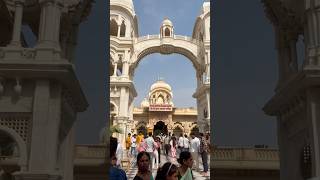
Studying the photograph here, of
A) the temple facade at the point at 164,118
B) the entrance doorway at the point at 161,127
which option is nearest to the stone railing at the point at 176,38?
the temple facade at the point at 164,118

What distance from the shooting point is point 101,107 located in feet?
28.5

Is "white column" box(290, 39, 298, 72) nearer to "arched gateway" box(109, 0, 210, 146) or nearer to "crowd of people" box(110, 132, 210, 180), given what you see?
"crowd of people" box(110, 132, 210, 180)

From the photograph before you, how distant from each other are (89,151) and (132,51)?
23.5 metres

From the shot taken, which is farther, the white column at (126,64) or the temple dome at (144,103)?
the temple dome at (144,103)

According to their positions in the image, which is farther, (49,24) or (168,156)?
(168,156)

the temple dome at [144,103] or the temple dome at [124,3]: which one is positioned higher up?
the temple dome at [124,3]

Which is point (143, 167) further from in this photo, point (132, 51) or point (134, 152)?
point (132, 51)

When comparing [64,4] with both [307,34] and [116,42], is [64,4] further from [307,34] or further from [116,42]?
[116,42]

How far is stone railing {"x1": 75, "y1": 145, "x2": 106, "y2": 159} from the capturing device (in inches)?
334

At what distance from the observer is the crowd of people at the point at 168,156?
5.04 m

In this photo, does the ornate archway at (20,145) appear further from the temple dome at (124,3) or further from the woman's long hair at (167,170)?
the temple dome at (124,3)

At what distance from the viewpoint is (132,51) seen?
31750 mm

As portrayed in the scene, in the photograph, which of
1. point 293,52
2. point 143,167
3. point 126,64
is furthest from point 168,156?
point 126,64

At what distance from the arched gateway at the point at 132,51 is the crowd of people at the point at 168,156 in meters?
11.4
